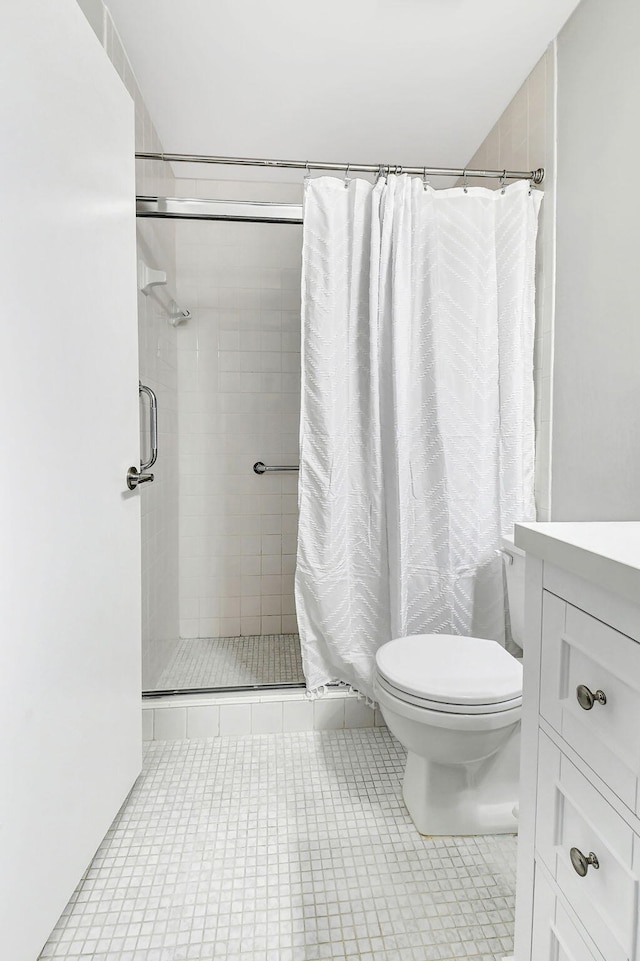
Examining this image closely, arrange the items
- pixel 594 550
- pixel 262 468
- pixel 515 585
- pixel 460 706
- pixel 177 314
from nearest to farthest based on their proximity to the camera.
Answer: pixel 594 550 < pixel 460 706 < pixel 515 585 < pixel 177 314 < pixel 262 468

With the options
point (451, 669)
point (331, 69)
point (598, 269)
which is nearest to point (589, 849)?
point (451, 669)

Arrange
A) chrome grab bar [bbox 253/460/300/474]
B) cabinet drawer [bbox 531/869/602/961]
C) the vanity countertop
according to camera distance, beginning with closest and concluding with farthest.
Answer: the vanity countertop < cabinet drawer [bbox 531/869/602/961] < chrome grab bar [bbox 253/460/300/474]

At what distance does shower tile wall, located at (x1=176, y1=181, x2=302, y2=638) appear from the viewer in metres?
2.66

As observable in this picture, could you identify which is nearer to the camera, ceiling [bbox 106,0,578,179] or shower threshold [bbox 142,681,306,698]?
ceiling [bbox 106,0,578,179]

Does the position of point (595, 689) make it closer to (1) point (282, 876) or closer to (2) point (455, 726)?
(2) point (455, 726)

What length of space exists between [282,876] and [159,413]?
1.70 metres

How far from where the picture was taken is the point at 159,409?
228 cm

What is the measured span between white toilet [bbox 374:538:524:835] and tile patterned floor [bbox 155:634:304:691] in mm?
654

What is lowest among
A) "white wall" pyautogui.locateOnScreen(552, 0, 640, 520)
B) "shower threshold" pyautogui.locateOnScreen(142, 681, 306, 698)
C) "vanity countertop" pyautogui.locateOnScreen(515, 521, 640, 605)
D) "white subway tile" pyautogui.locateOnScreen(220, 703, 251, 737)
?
"white subway tile" pyautogui.locateOnScreen(220, 703, 251, 737)

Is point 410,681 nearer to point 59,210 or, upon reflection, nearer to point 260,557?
point 59,210

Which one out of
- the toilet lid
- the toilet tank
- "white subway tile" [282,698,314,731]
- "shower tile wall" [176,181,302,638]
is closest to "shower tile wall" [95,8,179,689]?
"shower tile wall" [176,181,302,638]

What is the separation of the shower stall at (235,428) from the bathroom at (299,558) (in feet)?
0.43

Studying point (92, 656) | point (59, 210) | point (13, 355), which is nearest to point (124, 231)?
point (59, 210)

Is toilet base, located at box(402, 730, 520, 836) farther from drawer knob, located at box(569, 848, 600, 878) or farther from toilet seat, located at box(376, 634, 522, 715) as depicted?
drawer knob, located at box(569, 848, 600, 878)
